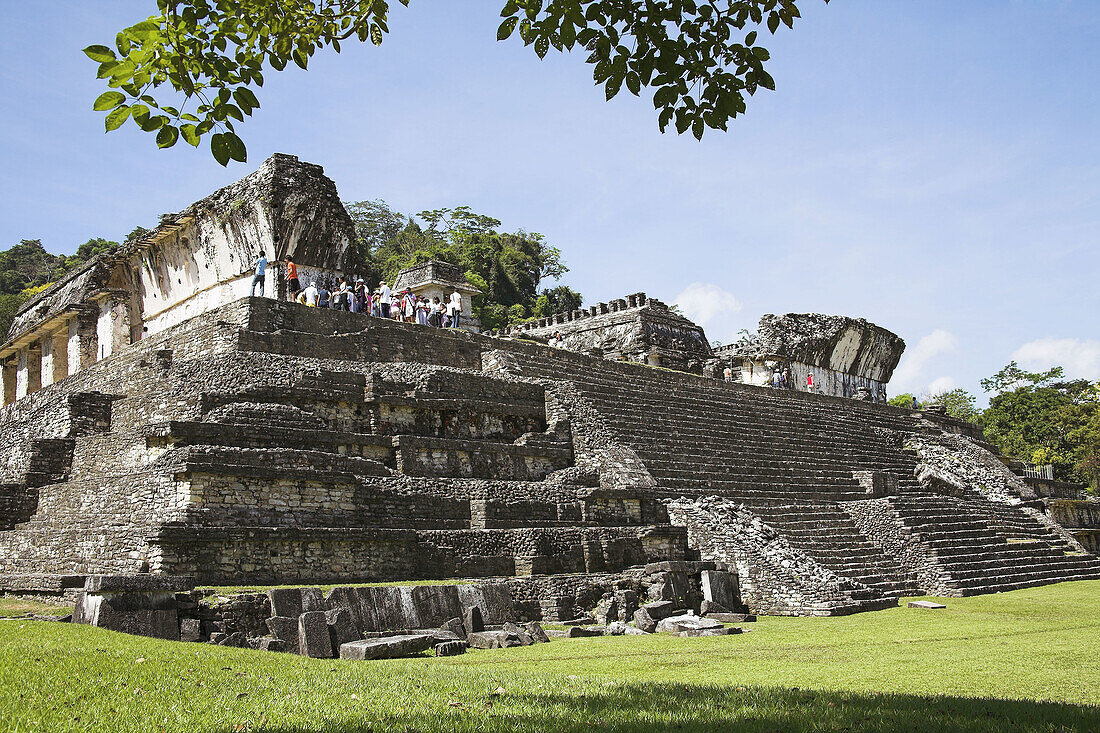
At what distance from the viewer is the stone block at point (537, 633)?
9.73 meters

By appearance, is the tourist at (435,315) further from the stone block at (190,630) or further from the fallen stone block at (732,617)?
the stone block at (190,630)

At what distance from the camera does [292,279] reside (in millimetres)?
17344

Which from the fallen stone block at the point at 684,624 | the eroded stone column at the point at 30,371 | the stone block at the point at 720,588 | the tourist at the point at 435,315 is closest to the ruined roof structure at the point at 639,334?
the tourist at the point at 435,315

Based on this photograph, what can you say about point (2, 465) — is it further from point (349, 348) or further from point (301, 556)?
point (301, 556)

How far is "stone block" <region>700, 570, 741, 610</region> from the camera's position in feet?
39.4

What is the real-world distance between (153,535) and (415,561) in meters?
2.97

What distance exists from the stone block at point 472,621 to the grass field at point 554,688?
0.54 meters

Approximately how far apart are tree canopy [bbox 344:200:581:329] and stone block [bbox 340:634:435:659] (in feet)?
104

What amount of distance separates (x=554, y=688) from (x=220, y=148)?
3661 mm

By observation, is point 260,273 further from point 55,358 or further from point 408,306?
point 55,358

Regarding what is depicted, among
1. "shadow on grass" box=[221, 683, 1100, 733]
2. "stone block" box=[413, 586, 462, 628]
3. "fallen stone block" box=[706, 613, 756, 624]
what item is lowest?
"fallen stone block" box=[706, 613, 756, 624]

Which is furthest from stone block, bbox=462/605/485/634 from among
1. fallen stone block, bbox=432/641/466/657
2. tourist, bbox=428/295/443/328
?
tourist, bbox=428/295/443/328

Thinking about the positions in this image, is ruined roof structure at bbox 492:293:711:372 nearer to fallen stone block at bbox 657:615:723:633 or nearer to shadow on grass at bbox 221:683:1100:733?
fallen stone block at bbox 657:615:723:633

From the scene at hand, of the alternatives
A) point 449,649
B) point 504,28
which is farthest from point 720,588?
point 504,28
